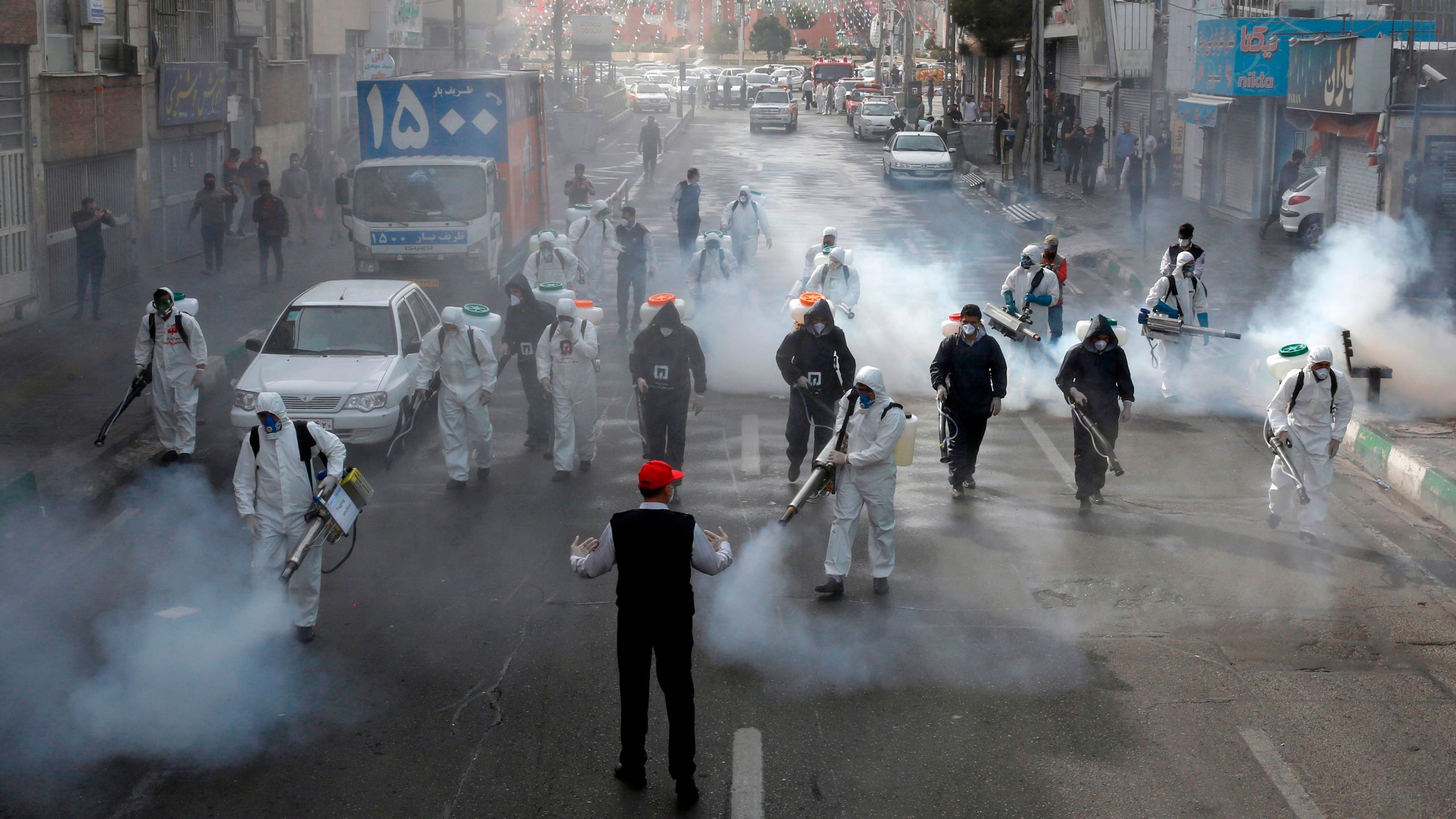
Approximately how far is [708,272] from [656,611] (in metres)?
11.0

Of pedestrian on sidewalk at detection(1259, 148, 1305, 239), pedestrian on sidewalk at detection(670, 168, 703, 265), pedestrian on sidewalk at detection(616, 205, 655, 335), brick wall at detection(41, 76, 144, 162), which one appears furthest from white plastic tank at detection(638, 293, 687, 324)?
pedestrian on sidewalk at detection(1259, 148, 1305, 239)

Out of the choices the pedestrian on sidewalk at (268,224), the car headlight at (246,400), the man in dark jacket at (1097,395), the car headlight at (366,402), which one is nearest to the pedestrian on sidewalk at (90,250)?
the pedestrian on sidewalk at (268,224)

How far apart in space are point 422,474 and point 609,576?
3218 millimetres

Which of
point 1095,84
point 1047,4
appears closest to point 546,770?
point 1095,84

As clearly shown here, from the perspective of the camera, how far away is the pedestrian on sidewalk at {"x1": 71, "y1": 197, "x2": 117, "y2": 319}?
17.9 metres

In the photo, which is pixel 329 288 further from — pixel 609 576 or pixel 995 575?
pixel 995 575

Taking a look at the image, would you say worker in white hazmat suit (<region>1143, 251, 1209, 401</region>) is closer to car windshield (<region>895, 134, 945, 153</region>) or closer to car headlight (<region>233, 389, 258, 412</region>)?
car headlight (<region>233, 389, 258, 412</region>)

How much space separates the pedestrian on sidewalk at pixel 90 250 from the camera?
1786cm

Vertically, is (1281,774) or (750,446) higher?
(750,446)

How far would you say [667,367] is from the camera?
1084 centimetres

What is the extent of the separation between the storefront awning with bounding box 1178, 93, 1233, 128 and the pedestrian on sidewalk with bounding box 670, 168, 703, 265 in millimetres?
12677

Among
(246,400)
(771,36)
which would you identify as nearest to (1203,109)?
(246,400)

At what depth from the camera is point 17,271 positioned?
712 inches

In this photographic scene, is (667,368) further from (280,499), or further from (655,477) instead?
(655,477)
